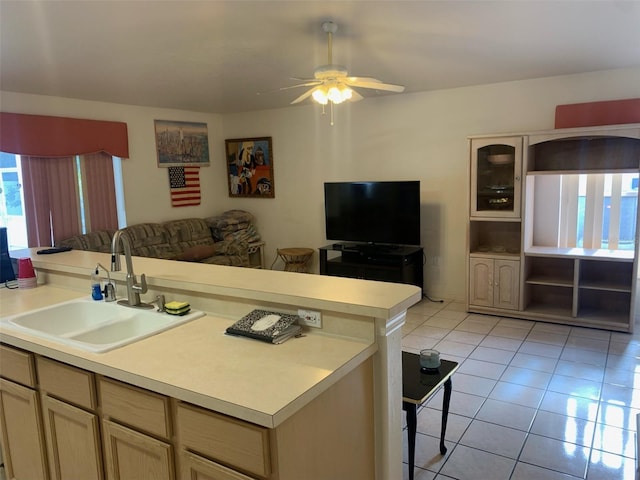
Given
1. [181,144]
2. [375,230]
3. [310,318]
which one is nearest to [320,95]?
[310,318]

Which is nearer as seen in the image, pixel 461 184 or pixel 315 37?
pixel 315 37

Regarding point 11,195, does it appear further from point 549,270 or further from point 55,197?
point 549,270

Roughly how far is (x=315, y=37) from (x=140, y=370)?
2.62 metres

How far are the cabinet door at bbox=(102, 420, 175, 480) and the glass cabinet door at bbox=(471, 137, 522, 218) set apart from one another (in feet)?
12.7

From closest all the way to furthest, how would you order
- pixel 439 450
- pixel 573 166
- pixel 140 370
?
pixel 140 370
pixel 439 450
pixel 573 166

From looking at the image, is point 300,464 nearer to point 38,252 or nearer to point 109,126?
point 38,252

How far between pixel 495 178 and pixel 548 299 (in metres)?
1.40

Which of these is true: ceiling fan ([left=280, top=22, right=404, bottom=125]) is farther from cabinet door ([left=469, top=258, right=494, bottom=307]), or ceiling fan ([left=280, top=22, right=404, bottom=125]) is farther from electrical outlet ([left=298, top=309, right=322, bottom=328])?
cabinet door ([left=469, top=258, right=494, bottom=307])

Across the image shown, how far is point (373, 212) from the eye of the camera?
210 inches

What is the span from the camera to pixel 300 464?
4.67 feet

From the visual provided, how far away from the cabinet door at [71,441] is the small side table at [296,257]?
13.5ft

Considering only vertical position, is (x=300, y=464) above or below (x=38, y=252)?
below

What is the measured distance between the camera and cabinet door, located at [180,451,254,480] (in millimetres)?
1397

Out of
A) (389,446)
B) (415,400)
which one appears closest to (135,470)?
(389,446)
